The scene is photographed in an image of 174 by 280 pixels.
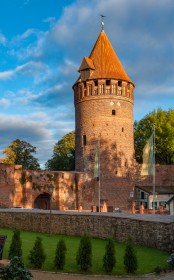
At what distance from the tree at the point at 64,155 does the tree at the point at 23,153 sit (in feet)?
7.82

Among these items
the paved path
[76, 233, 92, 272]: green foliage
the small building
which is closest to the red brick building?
the small building

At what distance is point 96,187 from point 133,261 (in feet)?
87.4

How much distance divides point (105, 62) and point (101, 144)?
816 cm

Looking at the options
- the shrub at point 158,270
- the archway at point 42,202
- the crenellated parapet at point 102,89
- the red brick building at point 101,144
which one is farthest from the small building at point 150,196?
the shrub at point 158,270

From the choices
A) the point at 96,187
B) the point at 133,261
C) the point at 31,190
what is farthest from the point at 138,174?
the point at 133,261

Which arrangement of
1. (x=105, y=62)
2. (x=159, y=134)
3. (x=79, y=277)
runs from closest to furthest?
(x=79, y=277)
(x=105, y=62)
(x=159, y=134)

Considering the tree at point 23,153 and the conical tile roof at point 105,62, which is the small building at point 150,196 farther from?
the tree at point 23,153

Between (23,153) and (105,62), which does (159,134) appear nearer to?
(105,62)

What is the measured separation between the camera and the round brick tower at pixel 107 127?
119 feet

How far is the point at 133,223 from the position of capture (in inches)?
544

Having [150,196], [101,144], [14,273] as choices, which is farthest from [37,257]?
[150,196]

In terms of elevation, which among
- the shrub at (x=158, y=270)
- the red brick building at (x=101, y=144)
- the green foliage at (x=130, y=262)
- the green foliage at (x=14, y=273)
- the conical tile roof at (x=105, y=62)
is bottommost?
the shrub at (x=158, y=270)

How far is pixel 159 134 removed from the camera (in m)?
45.8

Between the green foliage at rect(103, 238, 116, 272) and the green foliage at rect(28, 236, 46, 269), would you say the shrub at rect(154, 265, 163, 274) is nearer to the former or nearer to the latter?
the green foliage at rect(103, 238, 116, 272)
